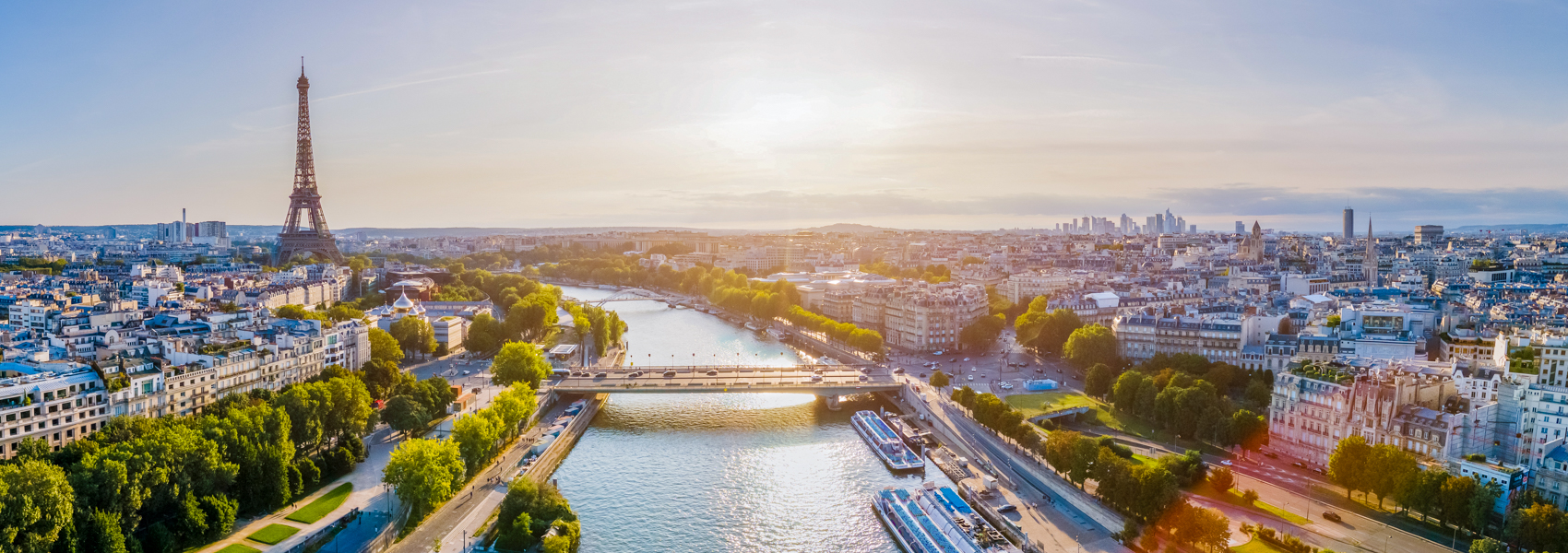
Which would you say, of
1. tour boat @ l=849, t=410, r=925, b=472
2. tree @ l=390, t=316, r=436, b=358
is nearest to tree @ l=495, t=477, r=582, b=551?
tour boat @ l=849, t=410, r=925, b=472

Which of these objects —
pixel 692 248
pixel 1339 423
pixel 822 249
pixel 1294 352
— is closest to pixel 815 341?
pixel 1294 352

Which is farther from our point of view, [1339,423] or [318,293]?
[318,293]

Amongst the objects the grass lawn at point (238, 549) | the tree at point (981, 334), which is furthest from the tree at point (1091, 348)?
the grass lawn at point (238, 549)

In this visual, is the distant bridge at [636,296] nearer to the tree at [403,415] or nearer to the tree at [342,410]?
the tree at [403,415]

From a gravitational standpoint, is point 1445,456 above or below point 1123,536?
above

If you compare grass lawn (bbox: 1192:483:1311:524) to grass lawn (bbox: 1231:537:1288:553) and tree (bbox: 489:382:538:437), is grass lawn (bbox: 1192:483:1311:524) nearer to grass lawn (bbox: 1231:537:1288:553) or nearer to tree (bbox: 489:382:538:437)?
grass lawn (bbox: 1231:537:1288:553)

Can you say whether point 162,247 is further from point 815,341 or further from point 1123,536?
point 1123,536

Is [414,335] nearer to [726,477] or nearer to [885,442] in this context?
[726,477]
